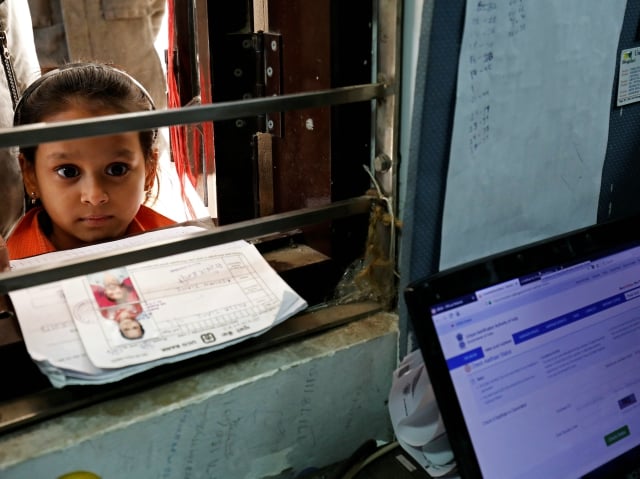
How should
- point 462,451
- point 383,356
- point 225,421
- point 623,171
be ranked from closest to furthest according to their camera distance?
point 462,451, point 225,421, point 383,356, point 623,171

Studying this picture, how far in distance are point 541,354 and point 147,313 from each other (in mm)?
461

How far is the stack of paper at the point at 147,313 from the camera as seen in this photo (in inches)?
31.9

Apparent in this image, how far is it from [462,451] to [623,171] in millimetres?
644

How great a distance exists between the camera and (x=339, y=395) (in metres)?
0.96

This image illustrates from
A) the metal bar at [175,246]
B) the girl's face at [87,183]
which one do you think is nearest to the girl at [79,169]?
the girl's face at [87,183]

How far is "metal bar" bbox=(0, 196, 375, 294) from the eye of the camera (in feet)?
2.42

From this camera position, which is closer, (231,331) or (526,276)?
(526,276)

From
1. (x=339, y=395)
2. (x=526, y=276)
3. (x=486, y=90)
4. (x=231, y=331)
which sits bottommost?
(x=339, y=395)

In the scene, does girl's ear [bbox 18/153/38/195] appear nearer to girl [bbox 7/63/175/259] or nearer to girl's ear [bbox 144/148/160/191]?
girl [bbox 7/63/175/259]

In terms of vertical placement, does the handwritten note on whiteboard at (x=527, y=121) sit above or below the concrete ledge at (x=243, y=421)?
above

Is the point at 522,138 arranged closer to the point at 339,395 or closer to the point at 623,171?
the point at 623,171

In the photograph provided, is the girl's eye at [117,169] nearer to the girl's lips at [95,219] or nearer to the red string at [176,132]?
the girl's lips at [95,219]

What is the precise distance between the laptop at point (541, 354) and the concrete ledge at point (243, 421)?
0.25 meters

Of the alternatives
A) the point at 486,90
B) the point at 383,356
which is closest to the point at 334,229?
the point at 383,356
